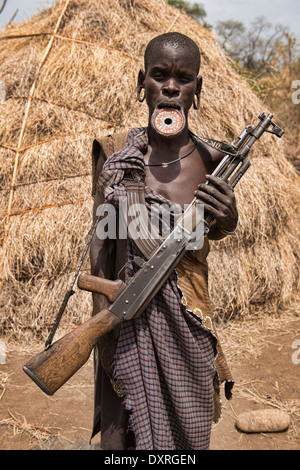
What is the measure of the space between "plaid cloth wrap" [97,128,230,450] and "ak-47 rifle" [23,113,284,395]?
0.21 ft

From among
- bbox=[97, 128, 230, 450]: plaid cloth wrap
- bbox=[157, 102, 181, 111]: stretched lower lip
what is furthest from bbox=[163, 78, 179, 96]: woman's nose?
bbox=[97, 128, 230, 450]: plaid cloth wrap

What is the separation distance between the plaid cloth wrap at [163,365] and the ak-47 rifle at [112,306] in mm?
65

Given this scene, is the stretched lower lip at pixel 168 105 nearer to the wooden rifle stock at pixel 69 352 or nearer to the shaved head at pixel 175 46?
the shaved head at pixel 175 46

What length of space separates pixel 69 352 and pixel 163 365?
299 mm

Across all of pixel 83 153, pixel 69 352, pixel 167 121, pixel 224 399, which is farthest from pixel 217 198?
pixel 83 153

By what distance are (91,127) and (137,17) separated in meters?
1.50

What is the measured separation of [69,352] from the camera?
1293 millimetres

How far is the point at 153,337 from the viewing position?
52.0 inches

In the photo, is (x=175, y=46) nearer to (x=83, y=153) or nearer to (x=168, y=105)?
(x=168, y=105)

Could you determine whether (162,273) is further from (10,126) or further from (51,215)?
(10,126)

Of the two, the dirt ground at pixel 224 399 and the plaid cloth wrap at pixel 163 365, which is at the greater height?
the plaid cloth wrap at pixel 163 365

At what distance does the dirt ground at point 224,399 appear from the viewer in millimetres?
2654

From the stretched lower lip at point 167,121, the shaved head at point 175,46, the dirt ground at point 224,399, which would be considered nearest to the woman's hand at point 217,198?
the stretched lower lip at point 167,121
